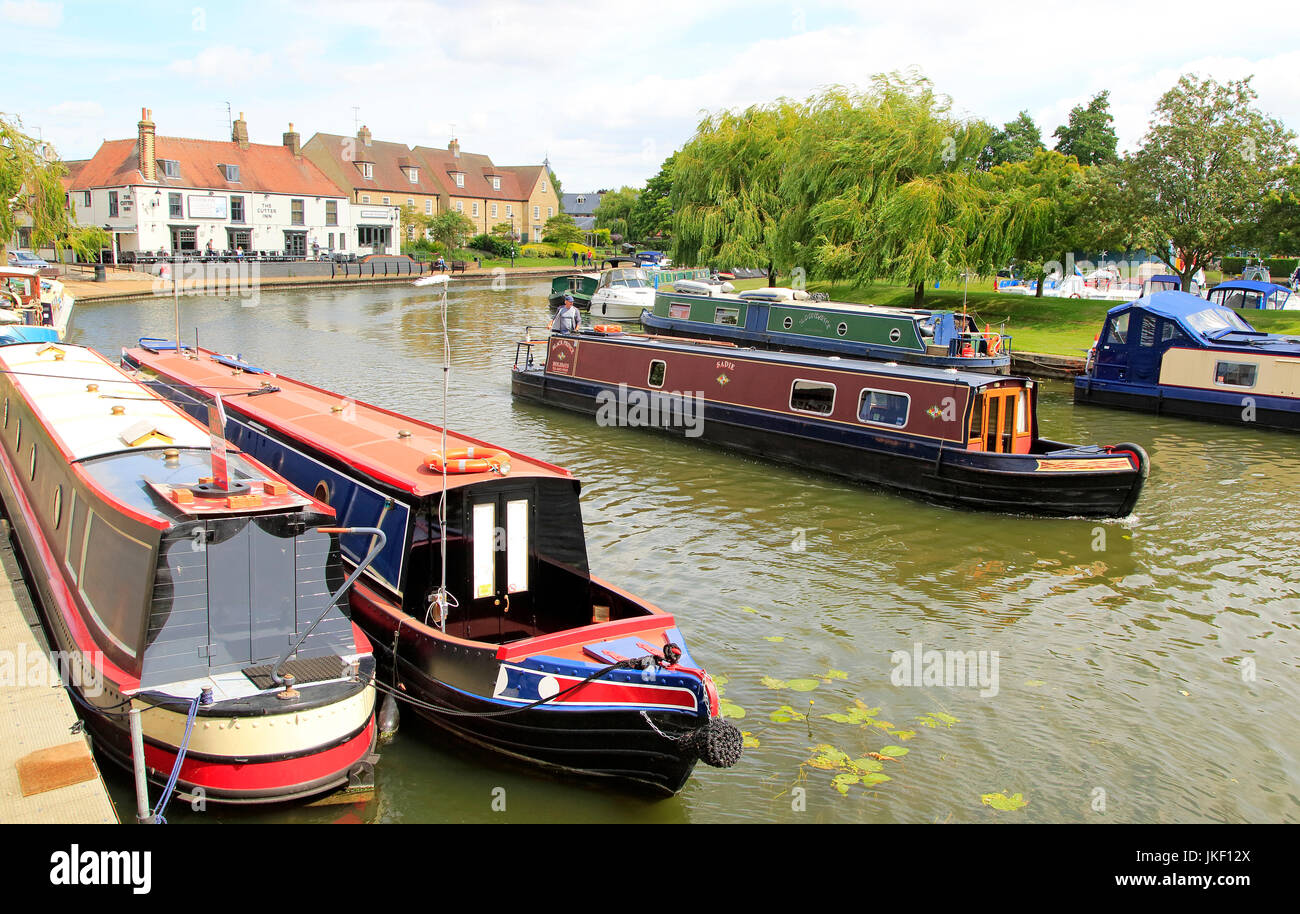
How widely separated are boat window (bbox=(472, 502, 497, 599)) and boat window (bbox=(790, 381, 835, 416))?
424 inches

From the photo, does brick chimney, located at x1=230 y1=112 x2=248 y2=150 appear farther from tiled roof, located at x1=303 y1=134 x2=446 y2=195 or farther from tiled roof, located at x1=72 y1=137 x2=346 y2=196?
tiled roof, located at x1=303 y1=134 x2=446 y2=195

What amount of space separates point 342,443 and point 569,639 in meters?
4.39

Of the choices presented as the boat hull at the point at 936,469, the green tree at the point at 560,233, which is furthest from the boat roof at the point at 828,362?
the green tree at the point at 560,233

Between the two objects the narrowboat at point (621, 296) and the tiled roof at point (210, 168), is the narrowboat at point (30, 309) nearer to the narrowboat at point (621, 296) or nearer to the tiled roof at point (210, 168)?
the narrowboat at point (621, 296)

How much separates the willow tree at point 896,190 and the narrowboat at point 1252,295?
709 centimetres

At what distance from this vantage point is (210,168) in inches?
2520

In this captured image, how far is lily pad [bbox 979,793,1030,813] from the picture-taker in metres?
7.96

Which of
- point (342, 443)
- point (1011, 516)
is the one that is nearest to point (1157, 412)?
point (1011, 516)

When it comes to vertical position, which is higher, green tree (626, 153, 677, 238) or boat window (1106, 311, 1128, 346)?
green tree (626, 153, 677, 238)

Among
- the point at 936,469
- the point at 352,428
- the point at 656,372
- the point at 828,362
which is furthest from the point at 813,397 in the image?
the point at 352,428

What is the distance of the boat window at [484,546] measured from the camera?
902cm

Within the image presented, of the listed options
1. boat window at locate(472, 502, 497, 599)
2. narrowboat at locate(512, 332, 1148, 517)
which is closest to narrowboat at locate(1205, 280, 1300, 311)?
narrowboat at locate(512, 332, 1148, 517)

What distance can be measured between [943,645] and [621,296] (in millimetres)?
35493
